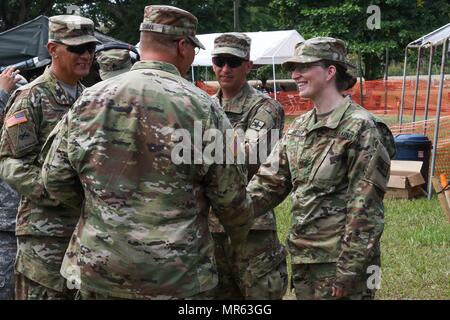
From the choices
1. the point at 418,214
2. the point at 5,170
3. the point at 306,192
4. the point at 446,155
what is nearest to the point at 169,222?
the point at 306,192

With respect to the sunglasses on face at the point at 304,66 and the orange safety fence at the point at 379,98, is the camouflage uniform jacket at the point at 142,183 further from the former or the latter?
the orange safety fence at the point at 379,98

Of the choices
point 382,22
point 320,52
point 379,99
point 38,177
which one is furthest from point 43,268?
point 382,22

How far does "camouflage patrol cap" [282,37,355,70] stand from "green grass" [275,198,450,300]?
8.49 ft

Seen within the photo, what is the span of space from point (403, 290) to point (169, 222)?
392cm

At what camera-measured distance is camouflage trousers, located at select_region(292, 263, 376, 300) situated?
10.7 feet

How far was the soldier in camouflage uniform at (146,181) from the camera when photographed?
8.41ft

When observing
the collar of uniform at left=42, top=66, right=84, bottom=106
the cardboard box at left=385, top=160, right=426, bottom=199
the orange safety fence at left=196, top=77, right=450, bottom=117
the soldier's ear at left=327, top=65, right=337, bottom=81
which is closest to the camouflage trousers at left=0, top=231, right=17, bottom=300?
the collar of uniform at left=42, top=66, right=84, bottom=106

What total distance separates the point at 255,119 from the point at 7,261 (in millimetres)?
1743

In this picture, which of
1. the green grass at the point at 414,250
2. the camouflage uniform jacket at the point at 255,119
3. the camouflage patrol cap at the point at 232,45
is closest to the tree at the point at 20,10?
the green grass at the point at 414,250

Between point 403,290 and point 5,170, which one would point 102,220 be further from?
point 403,290

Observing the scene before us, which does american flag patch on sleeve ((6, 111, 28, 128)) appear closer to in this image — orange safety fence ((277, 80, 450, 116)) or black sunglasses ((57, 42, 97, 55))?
black sunglasses ((57, 42, 97, 55))

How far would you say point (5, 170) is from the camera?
3543 mm

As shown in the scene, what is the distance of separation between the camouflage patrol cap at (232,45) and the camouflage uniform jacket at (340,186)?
0.85m

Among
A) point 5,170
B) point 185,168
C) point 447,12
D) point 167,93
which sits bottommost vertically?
point 447,12
